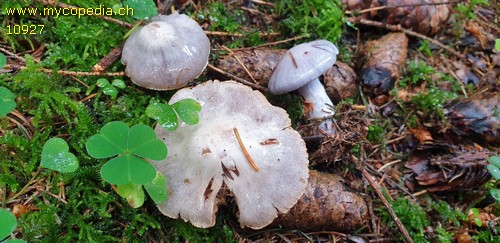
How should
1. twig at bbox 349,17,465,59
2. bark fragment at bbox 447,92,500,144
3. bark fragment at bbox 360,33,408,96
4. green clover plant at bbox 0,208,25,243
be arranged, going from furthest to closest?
twig at bbox 349,17,465,59 < bark fragment at bbox 360,33,408,96 < bark fragment at bbox 447,92,500,144 < green clover plant at bbox 0,208,25,243

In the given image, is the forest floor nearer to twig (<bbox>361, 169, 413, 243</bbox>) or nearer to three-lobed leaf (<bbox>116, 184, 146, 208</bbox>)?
twig (<bbox>361, 169, 413, 243</bbox>)

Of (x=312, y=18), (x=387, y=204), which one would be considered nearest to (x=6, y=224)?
(x=387, y=204)

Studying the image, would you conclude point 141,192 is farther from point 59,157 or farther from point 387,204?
point 387,204

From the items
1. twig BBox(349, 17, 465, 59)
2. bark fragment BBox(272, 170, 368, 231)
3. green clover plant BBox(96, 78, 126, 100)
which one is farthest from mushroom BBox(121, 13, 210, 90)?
twig BBox(349, 17, 465, 59)

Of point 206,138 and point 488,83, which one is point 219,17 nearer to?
point 206,138

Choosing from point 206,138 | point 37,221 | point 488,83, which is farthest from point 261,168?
point 488,83

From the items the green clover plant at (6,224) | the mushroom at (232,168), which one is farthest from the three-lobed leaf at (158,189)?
the green clover plant at (6,224)
